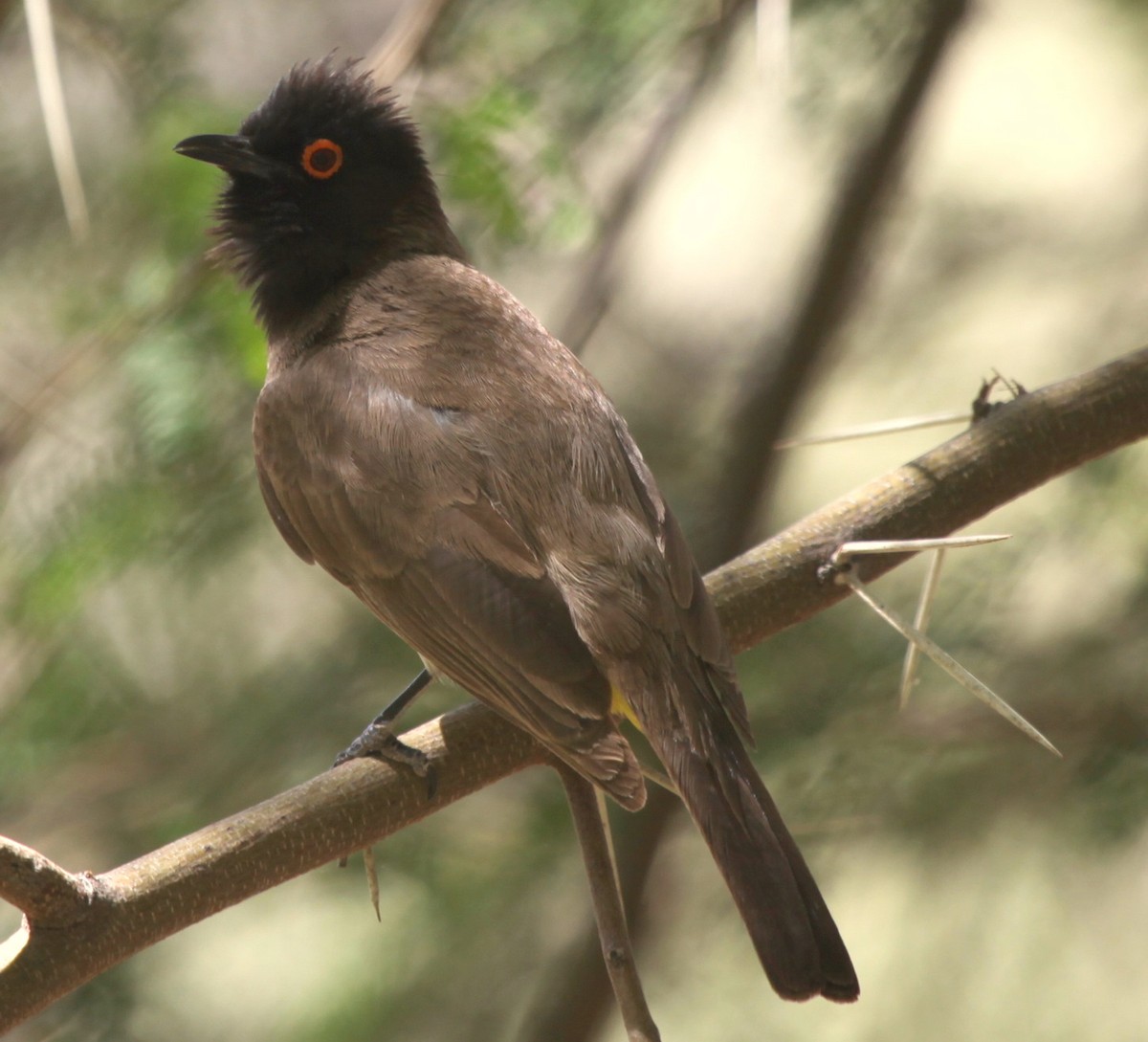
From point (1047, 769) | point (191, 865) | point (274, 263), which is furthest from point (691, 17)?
point (191, 865)

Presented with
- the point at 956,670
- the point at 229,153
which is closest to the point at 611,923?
the point at 956,670

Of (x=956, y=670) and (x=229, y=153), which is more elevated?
(x=229, y=153)

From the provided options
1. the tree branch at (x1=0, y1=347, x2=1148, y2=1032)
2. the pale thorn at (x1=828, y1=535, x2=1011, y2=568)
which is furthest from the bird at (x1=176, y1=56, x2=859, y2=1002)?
the pale thorn at (x1=828, y1=535, x2=1011, y2=568)

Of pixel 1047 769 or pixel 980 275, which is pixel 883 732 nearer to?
pixel 1047 769

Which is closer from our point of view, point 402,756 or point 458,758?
point 402,756

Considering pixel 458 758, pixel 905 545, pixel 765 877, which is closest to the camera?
pixel 905 545

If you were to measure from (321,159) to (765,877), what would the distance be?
2307 mm

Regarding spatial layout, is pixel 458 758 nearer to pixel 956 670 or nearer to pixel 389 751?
pixel 389 751

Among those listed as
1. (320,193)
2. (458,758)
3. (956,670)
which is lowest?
(458,758)

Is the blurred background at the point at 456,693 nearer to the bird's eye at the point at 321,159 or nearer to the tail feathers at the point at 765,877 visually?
the bird's eye at the point at 321,159

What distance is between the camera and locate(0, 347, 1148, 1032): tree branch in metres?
2.13

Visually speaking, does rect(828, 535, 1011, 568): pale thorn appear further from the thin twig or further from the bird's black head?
the bird's black head

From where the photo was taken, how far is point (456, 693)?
4.06 metres

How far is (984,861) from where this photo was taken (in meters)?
4.06
